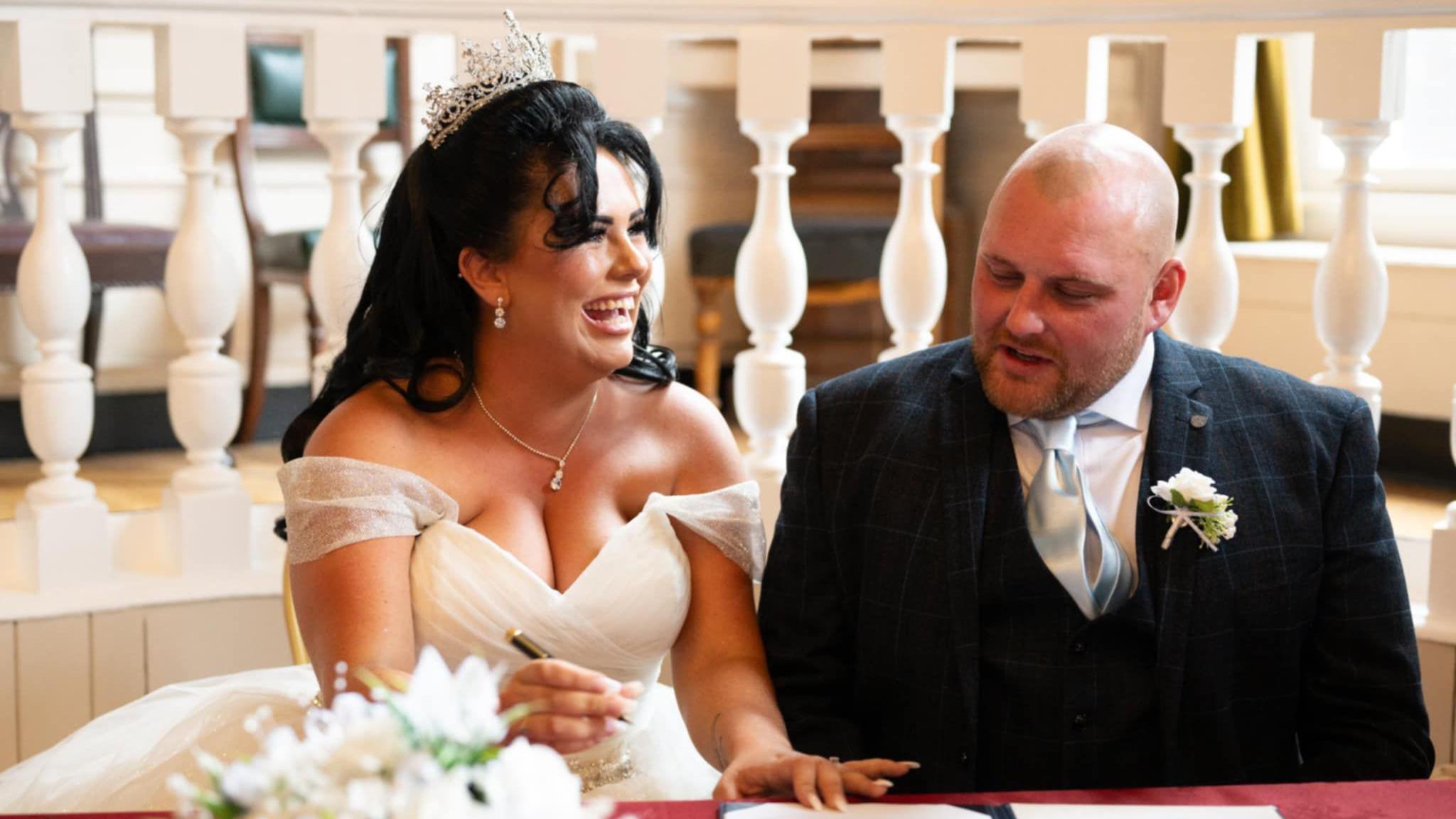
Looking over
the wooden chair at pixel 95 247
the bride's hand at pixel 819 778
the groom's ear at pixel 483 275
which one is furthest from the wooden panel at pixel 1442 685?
the wooden chair at pixel 95 247

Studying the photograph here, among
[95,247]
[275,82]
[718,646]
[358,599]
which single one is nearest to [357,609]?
[358,599]

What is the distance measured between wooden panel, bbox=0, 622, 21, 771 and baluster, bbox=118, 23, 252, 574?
0.71ft

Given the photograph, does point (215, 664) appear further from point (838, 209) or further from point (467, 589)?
point (838, 209)

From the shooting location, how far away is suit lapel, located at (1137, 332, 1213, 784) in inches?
69.2

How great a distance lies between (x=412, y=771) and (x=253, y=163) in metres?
4.59

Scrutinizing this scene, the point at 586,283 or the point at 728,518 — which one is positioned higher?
the point at 586,283

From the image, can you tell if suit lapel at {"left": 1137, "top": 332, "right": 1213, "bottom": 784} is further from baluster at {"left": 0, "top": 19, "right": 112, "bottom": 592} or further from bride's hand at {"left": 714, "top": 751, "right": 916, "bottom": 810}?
baluster at {"left": 0, "top": 19, "right": 112, "bottom": 592}

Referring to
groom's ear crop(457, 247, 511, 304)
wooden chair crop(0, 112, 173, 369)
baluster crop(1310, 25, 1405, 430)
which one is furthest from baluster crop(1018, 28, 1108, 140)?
wooden chair crop(0, 112, 173, 369)

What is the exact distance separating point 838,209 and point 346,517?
147 inches

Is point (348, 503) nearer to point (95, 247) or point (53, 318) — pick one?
point (53, 318)

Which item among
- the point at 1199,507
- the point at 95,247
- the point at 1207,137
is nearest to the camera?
the point at 1199,507

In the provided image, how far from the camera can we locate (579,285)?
1.88 metres

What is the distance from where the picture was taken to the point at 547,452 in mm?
2033

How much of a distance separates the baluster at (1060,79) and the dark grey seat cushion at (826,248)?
209 cm
